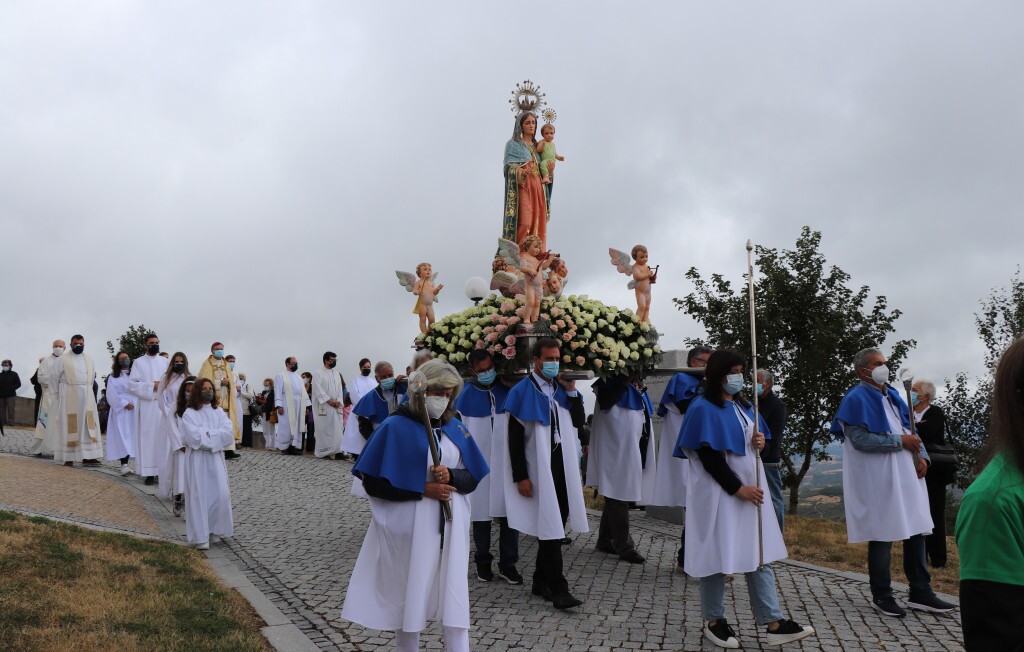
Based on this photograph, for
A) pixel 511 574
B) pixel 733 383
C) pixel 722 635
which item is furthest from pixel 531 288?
pixel 722 635

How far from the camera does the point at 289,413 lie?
66.0 ft

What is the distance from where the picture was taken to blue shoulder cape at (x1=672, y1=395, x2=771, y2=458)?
20.1 ft

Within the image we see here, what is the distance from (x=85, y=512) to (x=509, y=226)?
745 centimetres

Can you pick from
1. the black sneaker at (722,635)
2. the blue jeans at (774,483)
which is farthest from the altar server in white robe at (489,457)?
the blue jeans at (774,483)

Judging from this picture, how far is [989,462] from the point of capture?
7.94 feet

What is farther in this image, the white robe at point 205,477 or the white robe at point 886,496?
the white robe at point 205,477

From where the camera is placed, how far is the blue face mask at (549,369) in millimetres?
7516

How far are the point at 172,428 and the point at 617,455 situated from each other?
6332mm

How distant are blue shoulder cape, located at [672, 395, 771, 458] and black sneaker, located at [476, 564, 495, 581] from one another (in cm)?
272

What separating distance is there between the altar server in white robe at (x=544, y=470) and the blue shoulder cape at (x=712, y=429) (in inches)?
57.9

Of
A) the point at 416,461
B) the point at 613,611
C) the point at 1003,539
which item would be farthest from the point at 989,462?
the point at 613,611

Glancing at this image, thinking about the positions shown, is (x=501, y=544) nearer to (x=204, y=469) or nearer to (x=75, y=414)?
(x=204, y=469)

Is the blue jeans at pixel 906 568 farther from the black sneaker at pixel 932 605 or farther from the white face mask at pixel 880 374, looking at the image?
the white face mask at pixel 880 374

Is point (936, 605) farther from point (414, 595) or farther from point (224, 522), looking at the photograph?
point (224, 522)
